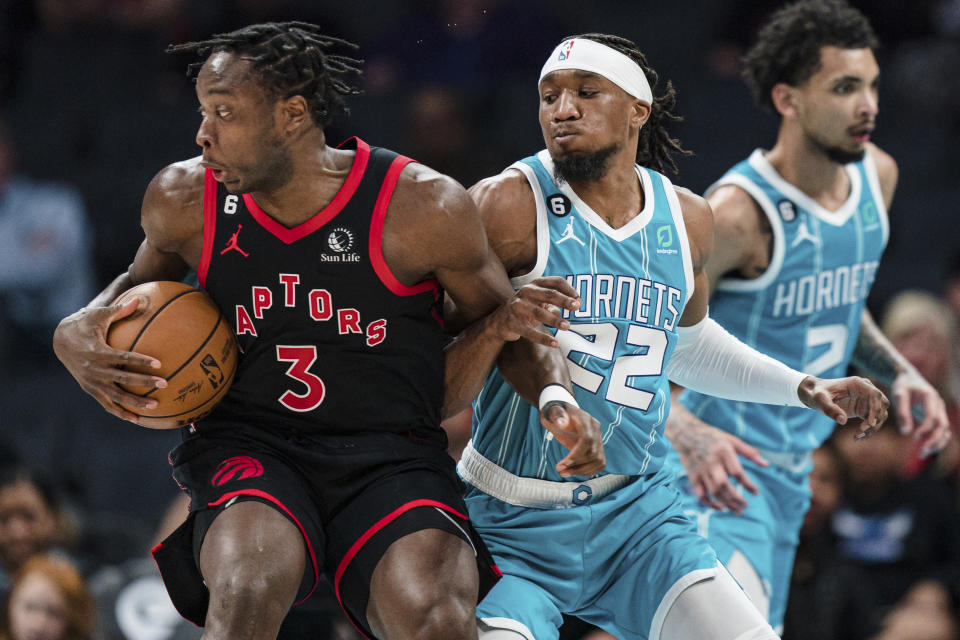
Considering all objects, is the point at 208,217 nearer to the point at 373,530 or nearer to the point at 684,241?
the point at 373,530

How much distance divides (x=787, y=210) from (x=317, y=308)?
7.41 ft

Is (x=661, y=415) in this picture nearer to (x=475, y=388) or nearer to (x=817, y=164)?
(x=475, y=388)

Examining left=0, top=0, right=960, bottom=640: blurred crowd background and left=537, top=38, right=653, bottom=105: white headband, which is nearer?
left=537, top=38, right=653, bottom=105: white headband

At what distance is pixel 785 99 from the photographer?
204 inches

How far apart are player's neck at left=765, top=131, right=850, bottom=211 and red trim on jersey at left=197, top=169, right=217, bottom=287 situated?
97.8 inches

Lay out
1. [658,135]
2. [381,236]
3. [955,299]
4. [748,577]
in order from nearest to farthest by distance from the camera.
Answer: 1. [381,236]
2. [658,135]
3. [748,577]
4. [955,299]

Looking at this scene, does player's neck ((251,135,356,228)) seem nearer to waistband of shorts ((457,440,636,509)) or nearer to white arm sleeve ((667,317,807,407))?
waistband of shorts ((457,440,636,509))

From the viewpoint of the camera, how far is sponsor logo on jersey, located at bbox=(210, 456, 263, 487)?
127 inches

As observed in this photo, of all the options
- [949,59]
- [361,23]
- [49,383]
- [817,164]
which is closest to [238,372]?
[817,164]

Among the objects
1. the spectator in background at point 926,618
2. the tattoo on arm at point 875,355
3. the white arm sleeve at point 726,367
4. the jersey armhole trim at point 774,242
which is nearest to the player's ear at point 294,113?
the white arm sleeve at point 726,367

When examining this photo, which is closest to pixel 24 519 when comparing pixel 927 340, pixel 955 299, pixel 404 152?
pixel 404 152

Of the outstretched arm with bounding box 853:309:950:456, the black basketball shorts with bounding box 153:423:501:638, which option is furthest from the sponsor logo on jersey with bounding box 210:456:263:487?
the outstretched arm with bounding box 853:309:950:456

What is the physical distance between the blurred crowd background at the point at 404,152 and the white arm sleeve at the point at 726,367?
6.76 ft

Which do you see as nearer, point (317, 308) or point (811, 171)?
point (317, 308)
